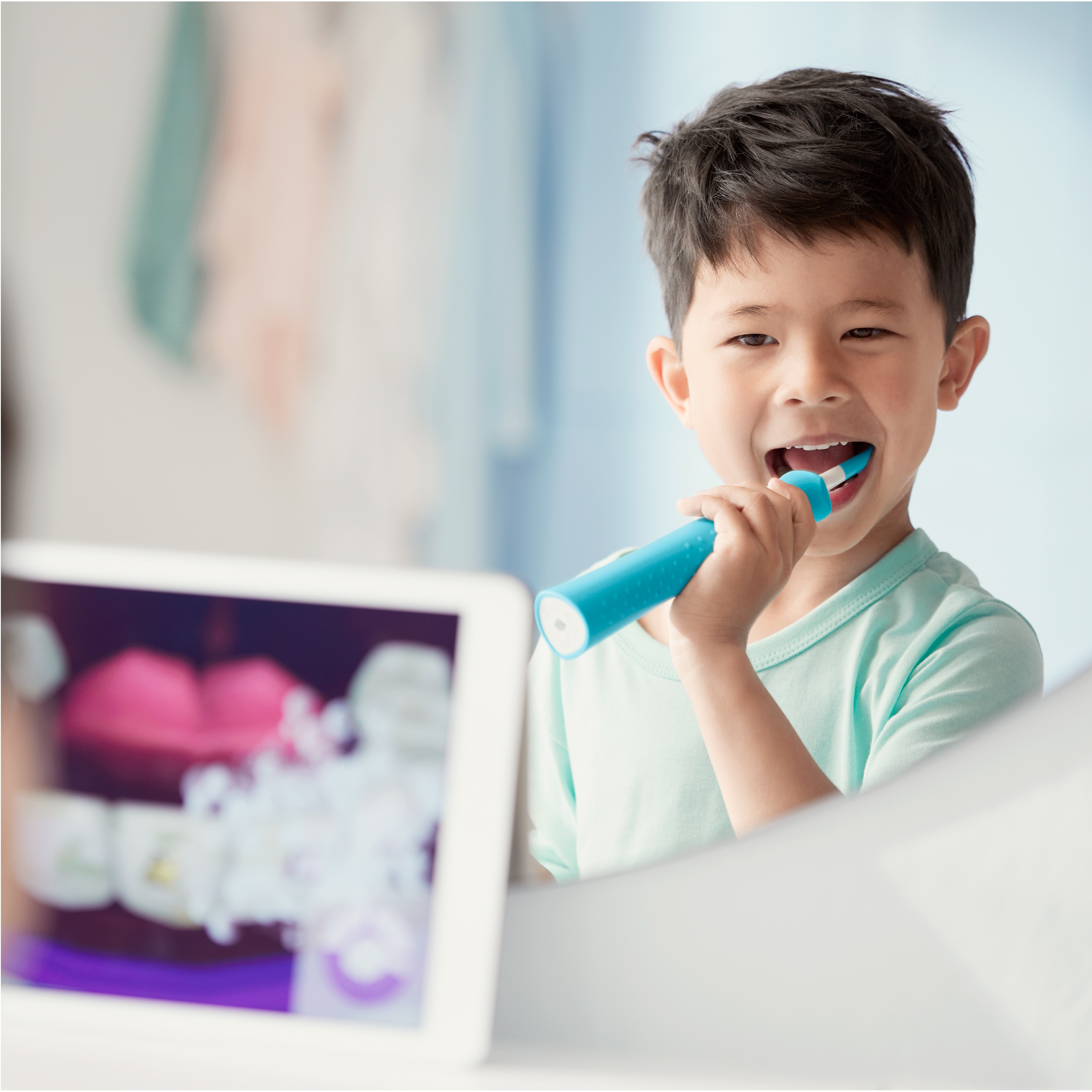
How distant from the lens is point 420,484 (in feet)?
0.97

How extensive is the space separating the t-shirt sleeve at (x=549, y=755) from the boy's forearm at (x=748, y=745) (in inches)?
2.4

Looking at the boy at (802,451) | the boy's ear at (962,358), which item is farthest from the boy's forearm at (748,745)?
the boy's ear at (962,358)

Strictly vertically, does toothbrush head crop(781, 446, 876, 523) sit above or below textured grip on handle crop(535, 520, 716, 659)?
above

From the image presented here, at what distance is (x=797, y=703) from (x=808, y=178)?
0.18 meters

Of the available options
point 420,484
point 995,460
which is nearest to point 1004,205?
point 995,460

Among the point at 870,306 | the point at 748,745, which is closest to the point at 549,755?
the point at 748,745

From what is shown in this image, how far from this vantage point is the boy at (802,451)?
0.29 m

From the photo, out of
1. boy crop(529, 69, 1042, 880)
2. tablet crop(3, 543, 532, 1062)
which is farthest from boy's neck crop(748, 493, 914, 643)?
tablet crop(3, 543, 532, 1062)

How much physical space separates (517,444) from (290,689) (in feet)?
0.34

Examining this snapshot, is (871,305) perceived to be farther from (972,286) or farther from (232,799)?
(232,799)

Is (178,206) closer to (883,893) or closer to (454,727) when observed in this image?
(454,727)

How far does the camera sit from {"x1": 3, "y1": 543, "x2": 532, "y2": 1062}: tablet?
0.24 meters

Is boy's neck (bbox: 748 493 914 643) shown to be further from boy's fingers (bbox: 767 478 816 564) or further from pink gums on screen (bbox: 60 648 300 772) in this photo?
pink gums on screen (bbox: 60 648 300 772)

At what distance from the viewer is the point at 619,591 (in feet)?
0.84
